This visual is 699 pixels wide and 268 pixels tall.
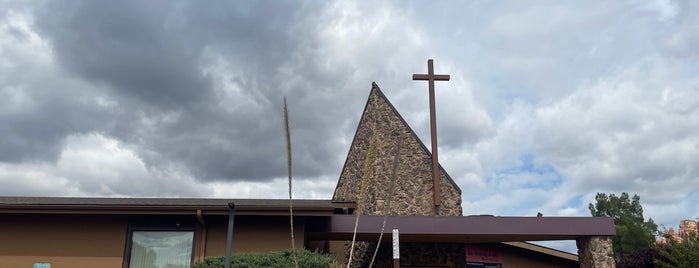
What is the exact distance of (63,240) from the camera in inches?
412

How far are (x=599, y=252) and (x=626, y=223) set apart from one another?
23524 millimetres

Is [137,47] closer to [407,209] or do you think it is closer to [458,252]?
[407,209]

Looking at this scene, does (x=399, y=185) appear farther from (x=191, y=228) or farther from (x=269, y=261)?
(x=269, y=261)

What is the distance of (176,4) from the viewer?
11586 mm

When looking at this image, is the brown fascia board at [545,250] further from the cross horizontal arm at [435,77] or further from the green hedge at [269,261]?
the green hedge at [269,261]

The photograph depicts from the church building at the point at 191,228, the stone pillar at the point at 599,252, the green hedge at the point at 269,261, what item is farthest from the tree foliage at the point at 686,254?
the green hedge at the point at 269,261

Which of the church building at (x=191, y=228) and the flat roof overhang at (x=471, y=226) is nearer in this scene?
the church building at (x=191, y=228)

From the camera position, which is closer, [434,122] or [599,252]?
[599,252]

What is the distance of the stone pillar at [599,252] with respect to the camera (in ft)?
36.2

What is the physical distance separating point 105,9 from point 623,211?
3218 cm

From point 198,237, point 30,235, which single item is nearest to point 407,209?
point 198,237

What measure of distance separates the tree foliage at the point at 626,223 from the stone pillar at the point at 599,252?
19.6 metres

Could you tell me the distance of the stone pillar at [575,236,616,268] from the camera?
36.2ft

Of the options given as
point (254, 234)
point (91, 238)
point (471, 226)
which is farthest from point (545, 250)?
point (91, 238)
